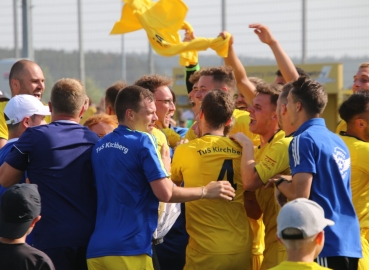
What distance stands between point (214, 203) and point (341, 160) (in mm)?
1155

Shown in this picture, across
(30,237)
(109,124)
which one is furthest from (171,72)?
(30,237)

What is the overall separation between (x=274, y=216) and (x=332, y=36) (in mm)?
10417

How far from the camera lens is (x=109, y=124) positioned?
6535mm

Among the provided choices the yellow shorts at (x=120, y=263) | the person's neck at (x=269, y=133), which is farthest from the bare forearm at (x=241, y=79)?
the yellow shorts at (x=120, y=263)

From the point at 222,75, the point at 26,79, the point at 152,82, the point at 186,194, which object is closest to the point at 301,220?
the point at 186,194

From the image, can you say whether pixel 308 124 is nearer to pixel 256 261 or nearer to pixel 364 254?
pixel 364 254

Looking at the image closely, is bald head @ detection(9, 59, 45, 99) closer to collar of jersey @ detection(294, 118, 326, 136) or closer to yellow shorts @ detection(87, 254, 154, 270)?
yellow shorts @ detection(87, 254, 154, 270)

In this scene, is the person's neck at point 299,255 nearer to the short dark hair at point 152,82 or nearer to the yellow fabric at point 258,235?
the yellow fabric at point 258,235

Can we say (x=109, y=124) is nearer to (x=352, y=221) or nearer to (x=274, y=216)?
(x=274, y=216)

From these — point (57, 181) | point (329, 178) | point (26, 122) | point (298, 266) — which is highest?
point (26, 122)

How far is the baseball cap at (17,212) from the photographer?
4.40m

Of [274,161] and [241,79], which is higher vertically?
[241,79]

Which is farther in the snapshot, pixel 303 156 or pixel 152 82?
pixel 152 82

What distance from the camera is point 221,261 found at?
18.2 feet
